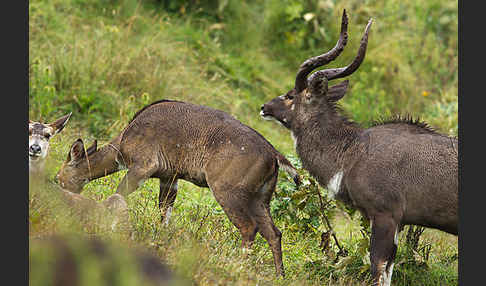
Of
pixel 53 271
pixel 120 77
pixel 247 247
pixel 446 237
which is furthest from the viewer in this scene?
pixel 120 77

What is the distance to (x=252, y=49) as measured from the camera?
1442cm

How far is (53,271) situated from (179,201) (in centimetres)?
498

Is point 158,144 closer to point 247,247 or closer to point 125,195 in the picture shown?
point 125,195

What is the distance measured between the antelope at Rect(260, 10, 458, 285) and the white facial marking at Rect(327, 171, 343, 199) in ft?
0.03

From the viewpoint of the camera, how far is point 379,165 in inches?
254

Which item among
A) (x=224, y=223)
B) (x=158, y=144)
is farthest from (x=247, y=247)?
(x=158, y=144)

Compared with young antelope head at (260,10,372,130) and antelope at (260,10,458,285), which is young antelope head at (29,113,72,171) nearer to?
young antelope head at (260,10,372,130)

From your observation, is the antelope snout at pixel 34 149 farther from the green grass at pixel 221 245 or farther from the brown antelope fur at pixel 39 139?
the green grass at pixel 221 245

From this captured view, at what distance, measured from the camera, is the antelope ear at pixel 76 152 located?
716cm

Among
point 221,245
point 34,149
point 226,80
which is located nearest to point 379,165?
point 221,245

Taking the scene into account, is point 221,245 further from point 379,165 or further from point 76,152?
point 76,152

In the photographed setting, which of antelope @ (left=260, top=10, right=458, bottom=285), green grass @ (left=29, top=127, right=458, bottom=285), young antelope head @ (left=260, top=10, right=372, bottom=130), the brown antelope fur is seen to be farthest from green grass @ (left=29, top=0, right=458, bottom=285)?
young antelope head @ (left=260, top=10, right=372, bottom=130)

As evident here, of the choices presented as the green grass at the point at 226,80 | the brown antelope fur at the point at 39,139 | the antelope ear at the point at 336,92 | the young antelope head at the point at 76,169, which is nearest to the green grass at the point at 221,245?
the green grass at the point at 226,80

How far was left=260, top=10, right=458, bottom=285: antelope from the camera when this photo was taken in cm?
635
